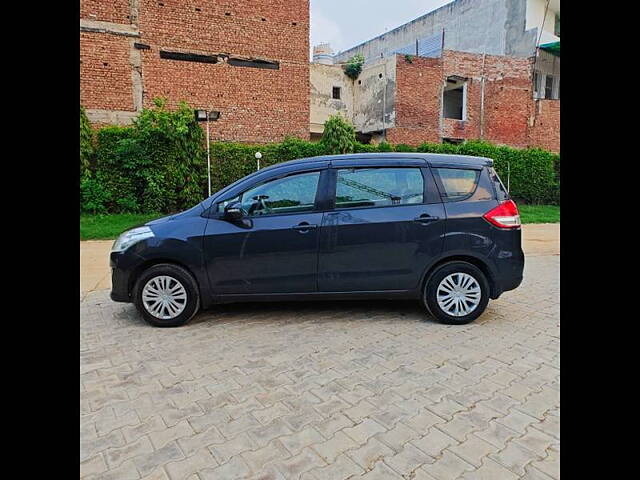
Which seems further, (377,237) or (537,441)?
(377,237)

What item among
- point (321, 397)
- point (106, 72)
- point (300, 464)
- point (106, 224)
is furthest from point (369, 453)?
point (106, 72)

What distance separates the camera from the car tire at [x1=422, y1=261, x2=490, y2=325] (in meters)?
4.50

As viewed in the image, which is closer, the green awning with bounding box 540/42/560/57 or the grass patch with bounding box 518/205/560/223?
the grass patch with bounding box 518/205/560/223

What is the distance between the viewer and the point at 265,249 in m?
4.40

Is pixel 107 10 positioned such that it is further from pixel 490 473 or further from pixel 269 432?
pixel 490 473

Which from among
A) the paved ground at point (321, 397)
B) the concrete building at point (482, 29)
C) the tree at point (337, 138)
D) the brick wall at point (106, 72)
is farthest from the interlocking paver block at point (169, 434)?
the concrete building at point (482, 29)

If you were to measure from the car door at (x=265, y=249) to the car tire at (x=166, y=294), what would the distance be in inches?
10.4

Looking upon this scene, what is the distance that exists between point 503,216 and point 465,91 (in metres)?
21.4

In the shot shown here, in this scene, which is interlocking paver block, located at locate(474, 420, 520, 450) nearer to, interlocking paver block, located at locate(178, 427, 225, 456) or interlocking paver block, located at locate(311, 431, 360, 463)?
interlocking paver block, located at locate(311, 431, 360, 463)

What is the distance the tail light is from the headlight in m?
3.49

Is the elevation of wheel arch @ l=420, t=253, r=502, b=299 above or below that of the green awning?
below

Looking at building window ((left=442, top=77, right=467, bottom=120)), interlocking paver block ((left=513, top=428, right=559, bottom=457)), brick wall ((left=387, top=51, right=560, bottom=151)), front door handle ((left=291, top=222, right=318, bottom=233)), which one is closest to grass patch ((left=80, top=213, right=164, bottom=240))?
front door handle ((left=291, top=222, right=318, bottom=233))

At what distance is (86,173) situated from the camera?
12852 mm
